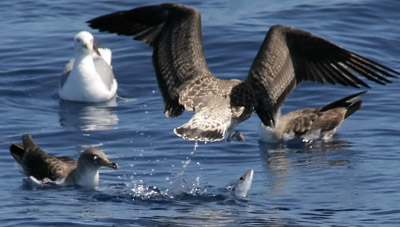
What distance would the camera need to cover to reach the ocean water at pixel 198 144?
34.2 ft

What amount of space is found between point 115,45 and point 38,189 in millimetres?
8063

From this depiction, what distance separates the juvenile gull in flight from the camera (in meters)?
16.5

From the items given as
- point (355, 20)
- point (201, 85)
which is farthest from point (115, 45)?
point (201, 85)

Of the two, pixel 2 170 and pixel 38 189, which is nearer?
pixel 38 189

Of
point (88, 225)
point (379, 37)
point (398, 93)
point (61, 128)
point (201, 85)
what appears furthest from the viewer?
point (379, 37)

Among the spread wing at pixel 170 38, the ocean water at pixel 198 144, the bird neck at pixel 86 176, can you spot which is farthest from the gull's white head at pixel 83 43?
the spread wing at pixel 170 38

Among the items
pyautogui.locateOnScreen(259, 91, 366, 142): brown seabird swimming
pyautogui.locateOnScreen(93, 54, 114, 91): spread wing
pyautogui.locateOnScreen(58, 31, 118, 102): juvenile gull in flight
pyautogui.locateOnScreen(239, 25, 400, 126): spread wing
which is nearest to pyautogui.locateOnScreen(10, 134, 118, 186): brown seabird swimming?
pyautogui.locateOnScreen(239, 25, 400, 126): spread wing

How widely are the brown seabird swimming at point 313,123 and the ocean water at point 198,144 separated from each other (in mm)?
177

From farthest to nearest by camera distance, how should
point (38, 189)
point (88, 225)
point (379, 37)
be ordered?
point (379, 37) < point (38, 189) < point (88, 225)

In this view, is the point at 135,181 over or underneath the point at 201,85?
underneath

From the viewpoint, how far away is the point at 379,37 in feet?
62.1

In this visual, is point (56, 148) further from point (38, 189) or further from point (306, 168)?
point (306, 168)

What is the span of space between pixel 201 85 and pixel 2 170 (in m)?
3.22

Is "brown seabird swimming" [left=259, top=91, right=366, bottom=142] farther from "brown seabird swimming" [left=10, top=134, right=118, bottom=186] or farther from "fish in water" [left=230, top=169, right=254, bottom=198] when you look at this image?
"fish in water" [left=230, top=169, right=254, bottom=198]
